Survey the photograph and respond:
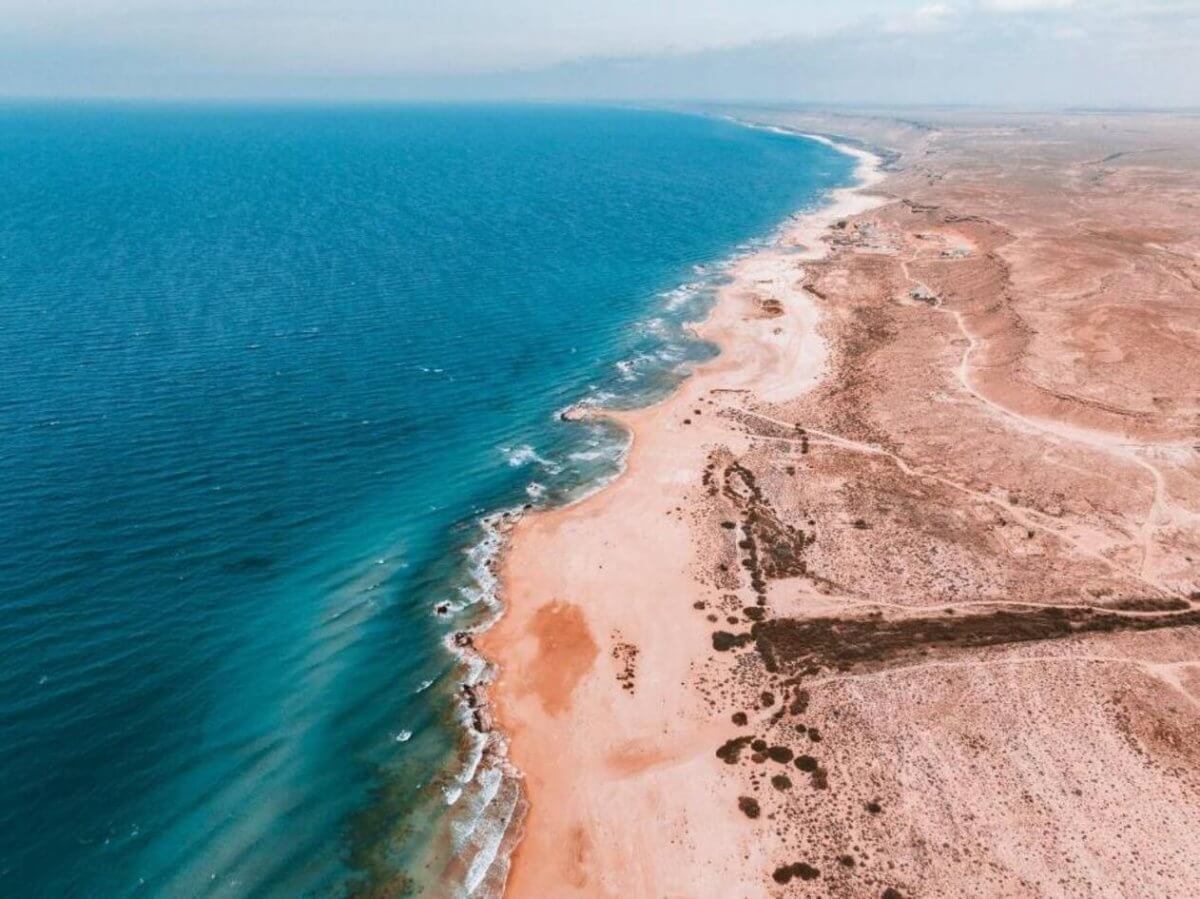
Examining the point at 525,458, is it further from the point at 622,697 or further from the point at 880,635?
the point at 880,635

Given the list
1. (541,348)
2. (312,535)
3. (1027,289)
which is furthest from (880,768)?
(1027,289)

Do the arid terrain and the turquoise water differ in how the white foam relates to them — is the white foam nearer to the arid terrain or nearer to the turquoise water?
the turquoise water

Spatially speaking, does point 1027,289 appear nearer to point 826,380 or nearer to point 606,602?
point 826,380

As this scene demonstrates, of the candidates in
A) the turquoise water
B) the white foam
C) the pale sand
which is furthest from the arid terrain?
the turquoise water

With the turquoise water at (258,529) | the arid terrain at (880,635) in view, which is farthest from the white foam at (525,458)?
the arid terrain at (880,635)

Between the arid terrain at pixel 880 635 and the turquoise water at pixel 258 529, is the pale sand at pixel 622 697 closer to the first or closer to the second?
the arid terrain at pixel 880 635

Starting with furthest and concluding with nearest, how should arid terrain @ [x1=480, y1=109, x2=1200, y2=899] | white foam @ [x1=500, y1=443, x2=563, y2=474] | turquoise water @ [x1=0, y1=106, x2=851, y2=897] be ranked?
1. white foam @ [x1=500, y1=443, x2=563, y2=474]
2. turquoise water @ [x1=0, y1=106, x2=851, y2=897]
3. arid terrain @ [x1=480, y1=109, x2=1200, y2=899]
